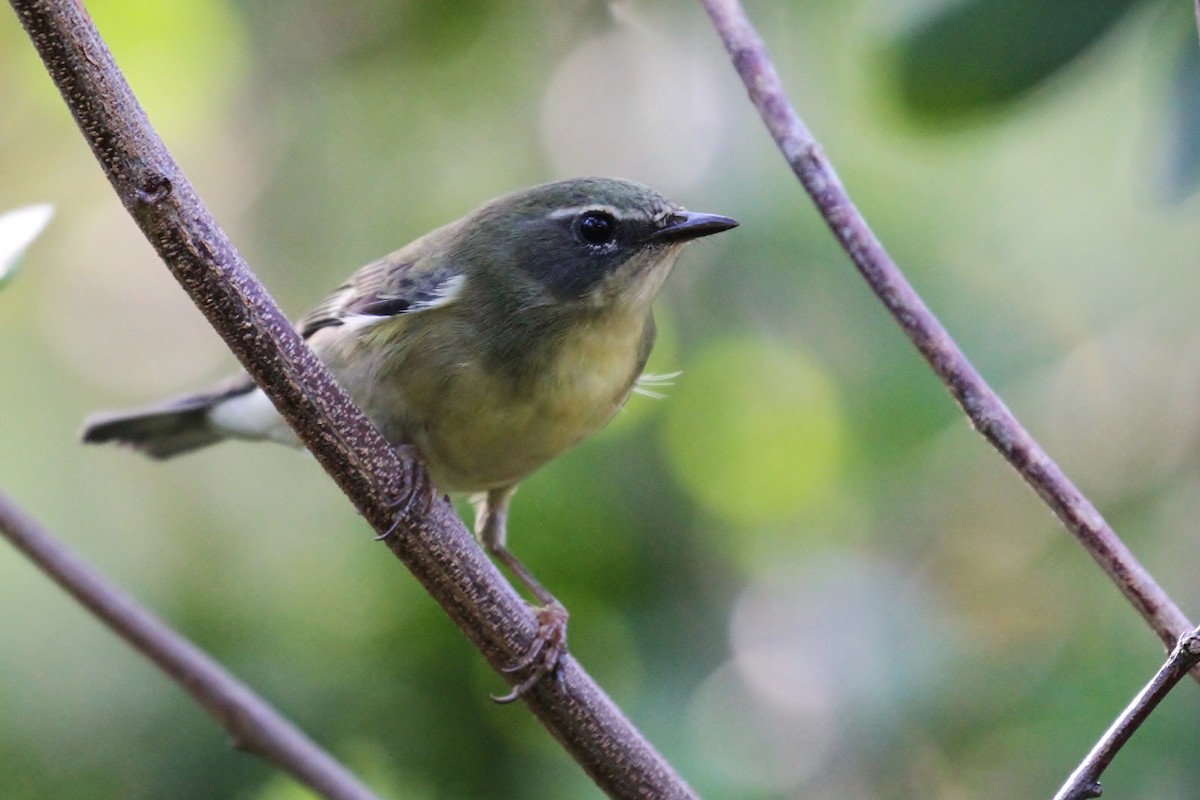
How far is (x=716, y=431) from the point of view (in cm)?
374

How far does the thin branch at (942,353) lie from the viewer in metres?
1.87

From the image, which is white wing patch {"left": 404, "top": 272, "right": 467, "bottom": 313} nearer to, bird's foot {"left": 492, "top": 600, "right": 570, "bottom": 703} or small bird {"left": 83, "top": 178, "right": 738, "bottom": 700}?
small bird {"left": 83, "top": 178, "right": 738, "bottom": 700}

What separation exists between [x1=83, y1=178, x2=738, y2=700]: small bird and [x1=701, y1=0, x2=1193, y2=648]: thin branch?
2.32 ft

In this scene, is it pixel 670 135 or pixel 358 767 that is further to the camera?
pixel 670 135

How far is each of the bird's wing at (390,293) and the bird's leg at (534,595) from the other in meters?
0.58

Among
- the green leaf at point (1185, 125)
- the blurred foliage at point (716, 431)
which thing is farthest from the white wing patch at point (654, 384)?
the green leaf at point (1185, 125)

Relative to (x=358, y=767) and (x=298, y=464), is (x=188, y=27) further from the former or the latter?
(x=358, y=767)

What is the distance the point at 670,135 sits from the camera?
468 cm

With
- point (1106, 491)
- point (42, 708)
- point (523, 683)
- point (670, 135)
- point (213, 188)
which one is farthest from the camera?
point (213, 188)

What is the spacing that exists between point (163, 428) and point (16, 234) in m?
1.87

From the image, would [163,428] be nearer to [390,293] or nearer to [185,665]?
[390,293]

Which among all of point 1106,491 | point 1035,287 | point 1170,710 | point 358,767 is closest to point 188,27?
point 358,767

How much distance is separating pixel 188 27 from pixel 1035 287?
297cm

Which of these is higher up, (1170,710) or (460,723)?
(460,723)
